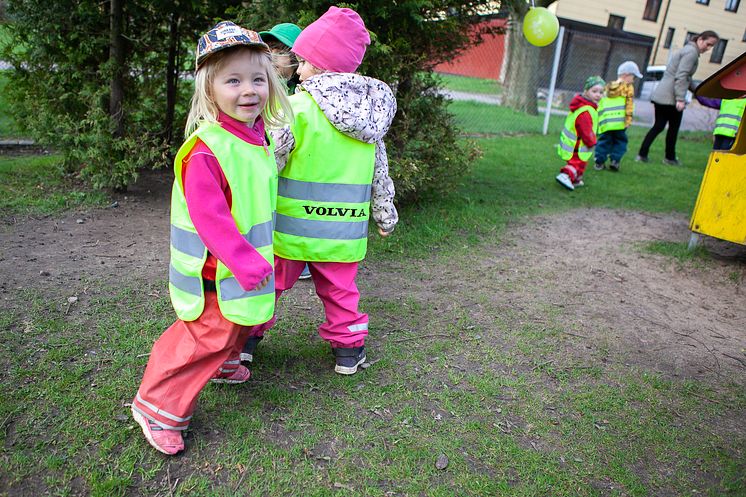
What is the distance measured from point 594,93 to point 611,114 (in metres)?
1.97

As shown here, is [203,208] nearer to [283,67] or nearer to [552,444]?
[283,67]

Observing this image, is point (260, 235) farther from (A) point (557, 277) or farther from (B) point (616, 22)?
(B) point (616, 22)

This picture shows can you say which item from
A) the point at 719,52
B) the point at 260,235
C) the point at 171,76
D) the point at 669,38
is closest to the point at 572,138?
the point at 171,76

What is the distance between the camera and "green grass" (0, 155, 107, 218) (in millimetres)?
4992

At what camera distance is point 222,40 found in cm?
205

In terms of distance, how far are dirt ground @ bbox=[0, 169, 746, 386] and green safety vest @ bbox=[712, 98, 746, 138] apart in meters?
3.72

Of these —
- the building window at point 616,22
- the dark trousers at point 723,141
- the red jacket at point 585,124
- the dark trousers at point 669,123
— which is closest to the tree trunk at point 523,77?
the dark trousers at point 669,123

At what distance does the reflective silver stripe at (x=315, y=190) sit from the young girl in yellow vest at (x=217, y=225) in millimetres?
354

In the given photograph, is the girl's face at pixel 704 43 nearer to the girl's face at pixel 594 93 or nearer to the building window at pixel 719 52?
the girl's face at pixel 594 93

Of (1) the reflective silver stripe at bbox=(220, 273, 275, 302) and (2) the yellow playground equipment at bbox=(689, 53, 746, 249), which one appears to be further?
(2) the yellow playground equipment at bbox=(689, 53, 746, 249)

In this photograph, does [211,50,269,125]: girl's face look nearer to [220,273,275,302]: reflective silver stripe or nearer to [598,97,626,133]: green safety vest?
[220,273,275,302]: reflective silver stripe

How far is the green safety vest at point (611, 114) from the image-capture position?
8938mm

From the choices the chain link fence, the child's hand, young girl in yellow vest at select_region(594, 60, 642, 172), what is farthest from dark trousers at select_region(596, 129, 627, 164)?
the child's hand

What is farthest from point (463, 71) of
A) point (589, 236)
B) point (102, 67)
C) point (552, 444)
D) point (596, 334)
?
point (552, 444)
